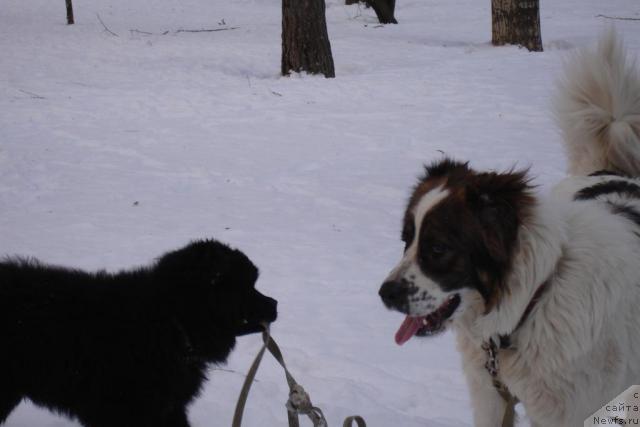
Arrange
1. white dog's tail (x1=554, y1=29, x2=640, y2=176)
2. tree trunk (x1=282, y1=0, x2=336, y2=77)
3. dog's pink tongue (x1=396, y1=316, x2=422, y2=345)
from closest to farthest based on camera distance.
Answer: dog's pink tongue (x1=396, y1=316, x2=422, y2=345) → white dog's tail (x1=554, y1=29, x2=640, y2=176) → tree trunk (x1=282, y1=0, x2=336, y2=77)

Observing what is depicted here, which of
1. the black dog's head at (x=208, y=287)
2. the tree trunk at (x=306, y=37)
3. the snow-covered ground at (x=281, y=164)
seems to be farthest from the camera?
the tree trunk at (x=306, y=37)

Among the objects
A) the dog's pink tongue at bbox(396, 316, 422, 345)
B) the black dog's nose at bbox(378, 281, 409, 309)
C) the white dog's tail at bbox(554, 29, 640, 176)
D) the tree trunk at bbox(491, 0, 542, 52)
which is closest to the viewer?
the black dog's nose at bbox(378, 281, 409, 309)

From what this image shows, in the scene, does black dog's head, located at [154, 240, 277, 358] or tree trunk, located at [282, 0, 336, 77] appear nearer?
black dog's head, located at [154, 240, 277, 358]

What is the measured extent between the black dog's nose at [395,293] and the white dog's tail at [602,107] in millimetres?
1964

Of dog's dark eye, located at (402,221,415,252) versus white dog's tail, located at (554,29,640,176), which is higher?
white dog's tail, located at (554,29,640,176)

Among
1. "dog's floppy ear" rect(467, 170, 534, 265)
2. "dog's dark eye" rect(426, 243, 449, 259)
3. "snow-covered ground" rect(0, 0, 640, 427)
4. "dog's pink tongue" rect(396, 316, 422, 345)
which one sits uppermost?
"dog's floppy ear" rect(467, 170, 534, 265)

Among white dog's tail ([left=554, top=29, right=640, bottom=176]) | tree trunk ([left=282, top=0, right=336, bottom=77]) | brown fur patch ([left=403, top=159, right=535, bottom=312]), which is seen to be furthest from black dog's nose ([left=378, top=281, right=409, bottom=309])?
tree trunk ([left=282, top=0, right=336, bottom=77])

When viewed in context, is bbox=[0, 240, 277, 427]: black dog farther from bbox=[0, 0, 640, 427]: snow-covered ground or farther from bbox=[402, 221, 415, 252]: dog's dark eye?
bbox=[402, 221, 415, 252]: dog's dark eye

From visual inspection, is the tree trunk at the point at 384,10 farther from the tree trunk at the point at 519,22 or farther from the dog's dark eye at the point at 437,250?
the dog's dark eye at the point at 437,250

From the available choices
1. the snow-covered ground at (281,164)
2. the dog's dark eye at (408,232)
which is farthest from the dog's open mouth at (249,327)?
the dog's dark eye at (408,232)

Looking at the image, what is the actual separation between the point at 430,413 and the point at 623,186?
165cm

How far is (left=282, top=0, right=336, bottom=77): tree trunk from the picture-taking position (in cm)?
1223

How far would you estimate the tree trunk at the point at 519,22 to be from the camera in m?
13.4

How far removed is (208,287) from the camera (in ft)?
10.6
